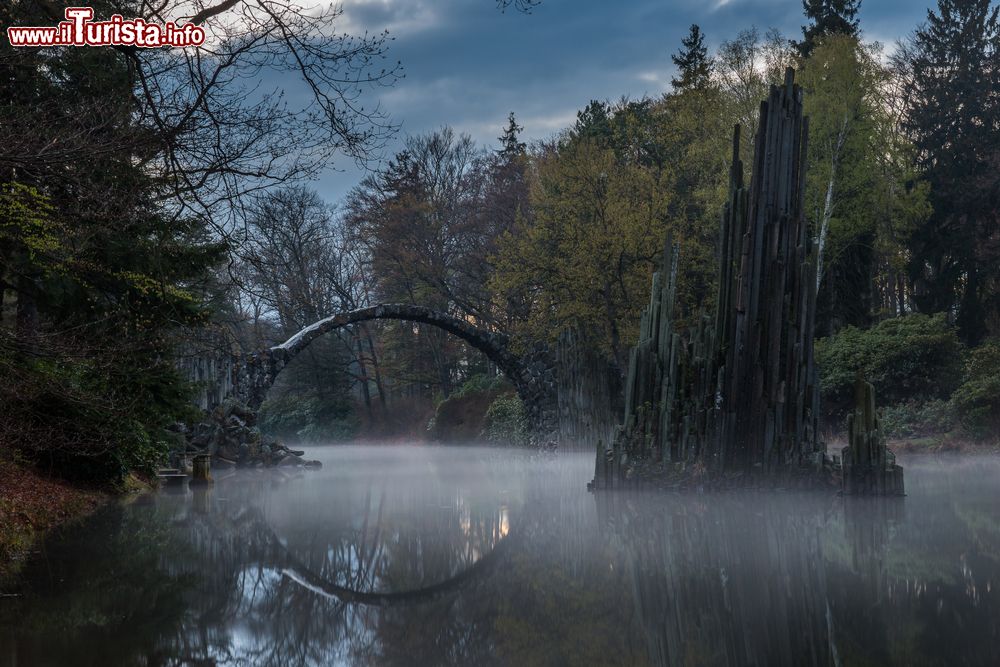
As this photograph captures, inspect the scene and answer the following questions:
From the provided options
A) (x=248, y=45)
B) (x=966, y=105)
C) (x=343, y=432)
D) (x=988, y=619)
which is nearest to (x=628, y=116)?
(x=966, y=105)

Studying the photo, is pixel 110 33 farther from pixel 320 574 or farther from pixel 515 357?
pixel 515 357

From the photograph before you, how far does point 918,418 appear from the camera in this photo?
1094 inches

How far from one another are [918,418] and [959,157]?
593 inches

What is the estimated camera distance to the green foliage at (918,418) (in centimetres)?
2681

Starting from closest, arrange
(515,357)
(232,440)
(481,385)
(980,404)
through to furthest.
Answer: (980,404) < (232,440) < (515,357) < (481,385)

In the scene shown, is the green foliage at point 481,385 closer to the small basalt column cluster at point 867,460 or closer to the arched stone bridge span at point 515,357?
the arched stone bridge span at point 515,357

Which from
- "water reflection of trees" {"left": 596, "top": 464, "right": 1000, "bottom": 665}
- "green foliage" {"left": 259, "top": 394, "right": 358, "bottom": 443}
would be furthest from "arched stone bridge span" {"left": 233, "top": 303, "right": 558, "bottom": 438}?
"water reflection of trees" {"left": 596, "top": 464, "right": 1000, "bottom": 665}

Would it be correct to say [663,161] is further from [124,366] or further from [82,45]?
[82,45]

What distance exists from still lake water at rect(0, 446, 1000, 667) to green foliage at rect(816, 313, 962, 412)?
13042 mm

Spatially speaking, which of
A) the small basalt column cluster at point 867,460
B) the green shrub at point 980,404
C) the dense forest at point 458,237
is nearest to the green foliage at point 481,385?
the dense forest at point 458,237

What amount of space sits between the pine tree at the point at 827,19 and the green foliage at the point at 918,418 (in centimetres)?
1875

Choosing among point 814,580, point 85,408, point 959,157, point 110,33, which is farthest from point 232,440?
point 959,157

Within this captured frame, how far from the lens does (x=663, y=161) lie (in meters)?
38.3

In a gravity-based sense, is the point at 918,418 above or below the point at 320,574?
above
